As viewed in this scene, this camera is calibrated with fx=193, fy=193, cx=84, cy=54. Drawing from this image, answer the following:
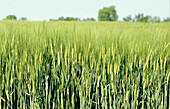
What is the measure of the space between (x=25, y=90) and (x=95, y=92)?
1.89ft

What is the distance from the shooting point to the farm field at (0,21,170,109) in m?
1.56

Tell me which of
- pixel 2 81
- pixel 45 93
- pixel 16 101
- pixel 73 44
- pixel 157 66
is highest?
pixel 73 44

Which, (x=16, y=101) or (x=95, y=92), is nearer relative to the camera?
(x=95, y=92)

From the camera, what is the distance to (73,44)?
1720mm

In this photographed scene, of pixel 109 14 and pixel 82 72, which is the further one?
pixel 109 14

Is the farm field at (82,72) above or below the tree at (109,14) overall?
below

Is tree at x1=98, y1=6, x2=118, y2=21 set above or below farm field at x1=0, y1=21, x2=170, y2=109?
above

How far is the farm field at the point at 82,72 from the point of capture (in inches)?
61.6

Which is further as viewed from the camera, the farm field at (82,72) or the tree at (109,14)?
the tree at (109,14)

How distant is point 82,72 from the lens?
1.54 meters

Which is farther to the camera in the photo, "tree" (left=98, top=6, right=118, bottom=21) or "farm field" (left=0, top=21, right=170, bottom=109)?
"tree" (left=98, top=6, right=118, bottom=21)

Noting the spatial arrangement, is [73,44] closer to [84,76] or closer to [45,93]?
[84,76]

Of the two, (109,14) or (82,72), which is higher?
(109,14)

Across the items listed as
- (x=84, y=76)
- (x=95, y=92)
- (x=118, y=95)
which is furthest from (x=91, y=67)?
(x=118, y=95)
